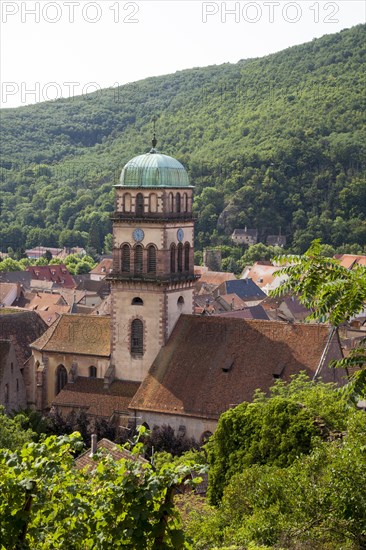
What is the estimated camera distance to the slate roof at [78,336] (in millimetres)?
62406

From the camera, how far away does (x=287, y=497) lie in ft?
94.2

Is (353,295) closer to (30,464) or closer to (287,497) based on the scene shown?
(30,464)

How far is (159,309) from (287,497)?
31089mm

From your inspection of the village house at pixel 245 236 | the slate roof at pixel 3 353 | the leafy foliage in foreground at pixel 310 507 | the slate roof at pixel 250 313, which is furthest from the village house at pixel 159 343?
the village house at pixel 245 236

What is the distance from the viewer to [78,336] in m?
63.4

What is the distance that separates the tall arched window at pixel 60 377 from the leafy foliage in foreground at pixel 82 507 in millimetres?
43410

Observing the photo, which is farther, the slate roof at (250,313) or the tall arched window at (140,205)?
the slate roof at (250,313)

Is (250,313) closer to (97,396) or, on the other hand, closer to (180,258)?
(180,258)

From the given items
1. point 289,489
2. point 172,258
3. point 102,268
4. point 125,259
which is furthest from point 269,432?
point 102,268

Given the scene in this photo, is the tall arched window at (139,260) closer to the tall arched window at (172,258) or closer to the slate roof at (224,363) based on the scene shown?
the tall arched window at (172,258)

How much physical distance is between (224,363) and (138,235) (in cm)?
770

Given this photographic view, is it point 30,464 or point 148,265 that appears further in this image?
point 148,265

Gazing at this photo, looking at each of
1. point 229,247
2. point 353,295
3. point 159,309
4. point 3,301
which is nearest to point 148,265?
point 159,309

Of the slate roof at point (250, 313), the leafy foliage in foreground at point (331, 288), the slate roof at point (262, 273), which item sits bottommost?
the slate roof at point (262, 273)
